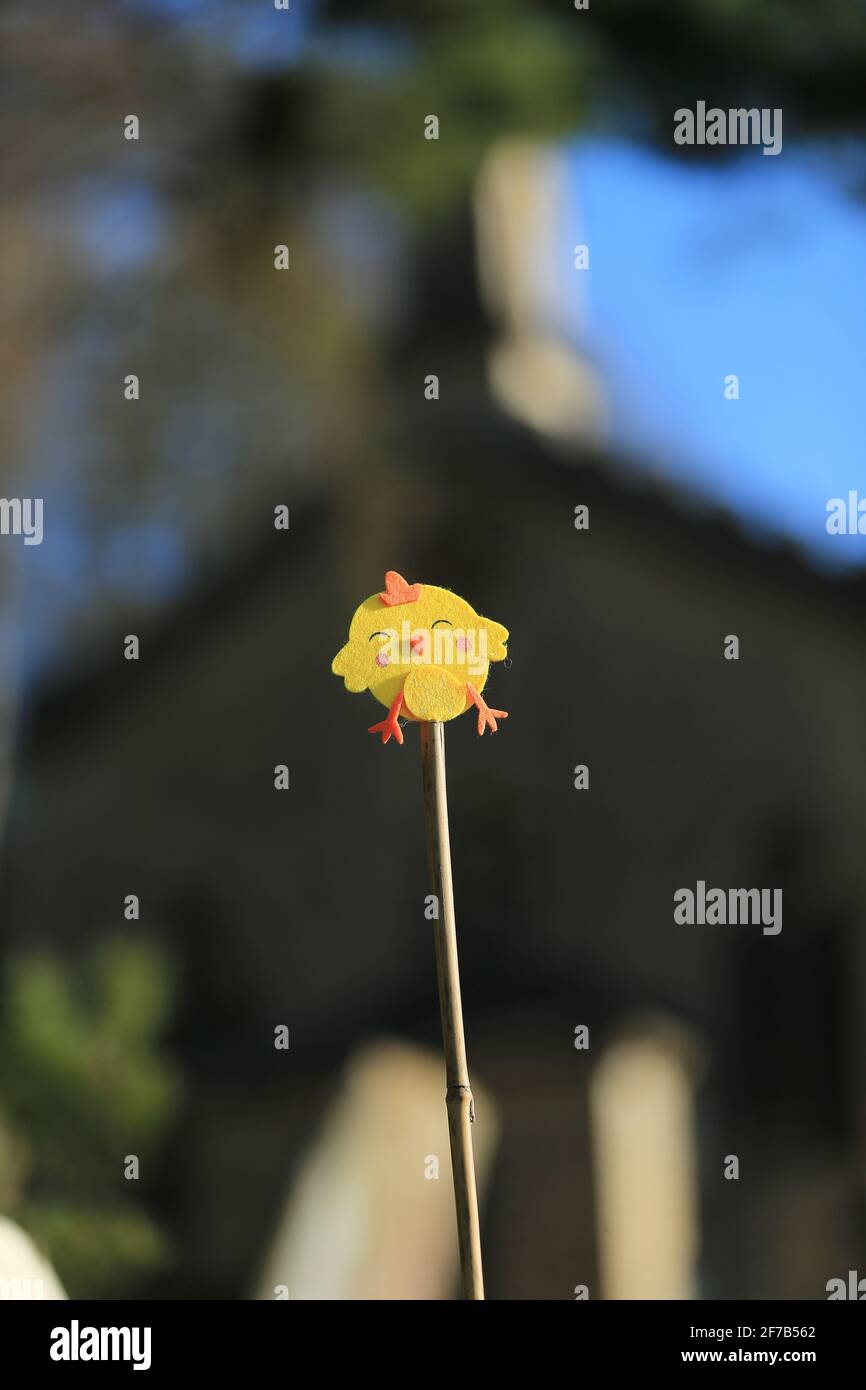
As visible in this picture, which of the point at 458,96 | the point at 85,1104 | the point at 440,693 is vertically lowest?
the point at 85,1104

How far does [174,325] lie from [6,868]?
21.7 inches

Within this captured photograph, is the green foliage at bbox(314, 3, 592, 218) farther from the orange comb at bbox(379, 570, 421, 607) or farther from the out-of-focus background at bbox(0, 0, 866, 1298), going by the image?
the orange comb at bbox(379, 570, 421, 607)

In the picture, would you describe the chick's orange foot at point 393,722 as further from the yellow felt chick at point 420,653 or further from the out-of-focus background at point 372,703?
the out-of-focus background at point 372,703

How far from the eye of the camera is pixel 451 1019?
9.8 inches

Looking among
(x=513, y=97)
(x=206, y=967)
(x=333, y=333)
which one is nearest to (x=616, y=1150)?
(x=206, y=967)

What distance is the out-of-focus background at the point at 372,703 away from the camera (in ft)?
3.75

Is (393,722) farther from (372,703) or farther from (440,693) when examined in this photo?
(372,703)

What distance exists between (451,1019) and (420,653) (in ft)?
0.24

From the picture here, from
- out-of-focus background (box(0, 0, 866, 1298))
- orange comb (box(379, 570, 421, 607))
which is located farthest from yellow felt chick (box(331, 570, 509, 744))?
out-of-focus background (box(0, 0, 866, 1298))

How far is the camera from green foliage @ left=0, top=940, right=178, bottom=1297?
1.10m

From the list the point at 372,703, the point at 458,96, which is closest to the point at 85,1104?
the point at 372,703

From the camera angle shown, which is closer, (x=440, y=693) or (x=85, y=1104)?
(x=440, y=693)

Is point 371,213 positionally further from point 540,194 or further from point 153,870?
point 153,870

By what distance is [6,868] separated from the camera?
1274 millimetres
